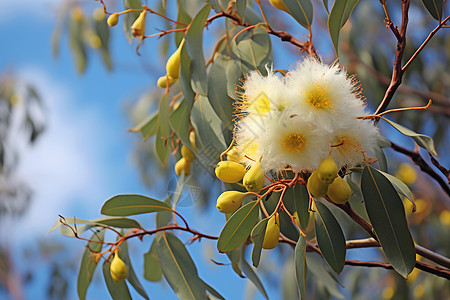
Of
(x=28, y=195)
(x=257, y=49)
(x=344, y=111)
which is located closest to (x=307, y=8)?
(x=257, y=49)

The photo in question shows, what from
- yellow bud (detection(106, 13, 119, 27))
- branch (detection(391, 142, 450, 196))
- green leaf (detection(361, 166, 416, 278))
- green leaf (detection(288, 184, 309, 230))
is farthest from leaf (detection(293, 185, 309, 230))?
yellow bud (detection(106, 13, 119, 27))

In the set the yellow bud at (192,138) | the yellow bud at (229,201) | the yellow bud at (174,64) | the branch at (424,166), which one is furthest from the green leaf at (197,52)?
the branch at (424,166)

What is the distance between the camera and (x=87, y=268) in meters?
0.95

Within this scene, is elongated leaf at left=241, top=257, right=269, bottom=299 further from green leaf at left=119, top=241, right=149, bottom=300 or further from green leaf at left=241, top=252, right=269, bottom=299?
green leaf at left=119, top=241, right=149, bottom=300

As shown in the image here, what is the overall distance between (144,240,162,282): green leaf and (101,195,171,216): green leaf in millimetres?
200

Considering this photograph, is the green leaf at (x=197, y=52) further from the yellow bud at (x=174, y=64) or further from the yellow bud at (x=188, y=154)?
the yellow bud at (x=188, y=154)

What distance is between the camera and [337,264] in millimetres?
696

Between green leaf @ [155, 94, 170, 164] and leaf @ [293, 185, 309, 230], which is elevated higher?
green leaf @ [155, 94, 170, 164]

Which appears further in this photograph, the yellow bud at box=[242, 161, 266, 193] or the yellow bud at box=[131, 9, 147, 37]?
the yellow bud at box=[131, 9, 147, 37]

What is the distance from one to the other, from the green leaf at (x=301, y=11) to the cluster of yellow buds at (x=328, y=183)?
0.32 metres

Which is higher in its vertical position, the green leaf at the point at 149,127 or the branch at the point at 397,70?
the green leaf at the point at 149,127

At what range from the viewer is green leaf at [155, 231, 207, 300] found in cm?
86

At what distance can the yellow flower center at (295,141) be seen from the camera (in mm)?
617

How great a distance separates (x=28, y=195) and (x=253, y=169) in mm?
4230
